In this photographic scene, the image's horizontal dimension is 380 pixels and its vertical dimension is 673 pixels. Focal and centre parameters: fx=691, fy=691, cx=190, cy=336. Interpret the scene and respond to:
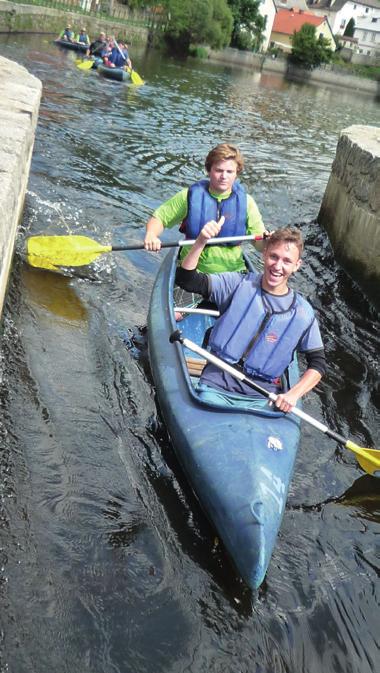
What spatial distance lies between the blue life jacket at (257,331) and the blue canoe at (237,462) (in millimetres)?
264

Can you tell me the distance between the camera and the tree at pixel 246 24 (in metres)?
55.9

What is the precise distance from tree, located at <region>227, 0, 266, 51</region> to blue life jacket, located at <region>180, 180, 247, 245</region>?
5525 cm

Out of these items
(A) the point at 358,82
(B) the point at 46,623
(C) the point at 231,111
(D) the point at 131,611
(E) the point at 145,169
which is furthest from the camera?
(A) the point at 358,82

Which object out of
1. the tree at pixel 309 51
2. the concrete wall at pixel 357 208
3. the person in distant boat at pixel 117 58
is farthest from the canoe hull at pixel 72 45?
the tree at pixel 309 51

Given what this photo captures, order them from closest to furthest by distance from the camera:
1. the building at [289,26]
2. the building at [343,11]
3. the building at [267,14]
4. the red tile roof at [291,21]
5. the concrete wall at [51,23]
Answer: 1. the concrete wall at [51,23]
2. the building at [267,14]
3. the building at [289,26]
4. the red tile roof at [291,21]
5. the building at [343,11]

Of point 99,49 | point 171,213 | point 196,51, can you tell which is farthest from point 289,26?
point 171,213

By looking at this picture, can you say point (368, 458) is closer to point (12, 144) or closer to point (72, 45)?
point (12, 144)

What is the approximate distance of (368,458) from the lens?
4.22 metres

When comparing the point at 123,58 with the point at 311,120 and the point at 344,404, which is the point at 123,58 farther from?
the point at 344,404

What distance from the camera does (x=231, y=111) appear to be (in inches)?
802

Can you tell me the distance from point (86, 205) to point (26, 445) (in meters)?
5.37

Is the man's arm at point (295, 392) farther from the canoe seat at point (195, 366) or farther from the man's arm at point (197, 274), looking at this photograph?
the canoe seat at point (195, 366)

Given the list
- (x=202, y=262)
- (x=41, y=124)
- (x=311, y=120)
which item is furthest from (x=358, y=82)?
(x=202, y=262)

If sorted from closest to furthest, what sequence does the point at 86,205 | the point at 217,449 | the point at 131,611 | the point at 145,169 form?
the point at 131,611 → the point at 217,449 → the point at 86,205 → the point at 145,169
